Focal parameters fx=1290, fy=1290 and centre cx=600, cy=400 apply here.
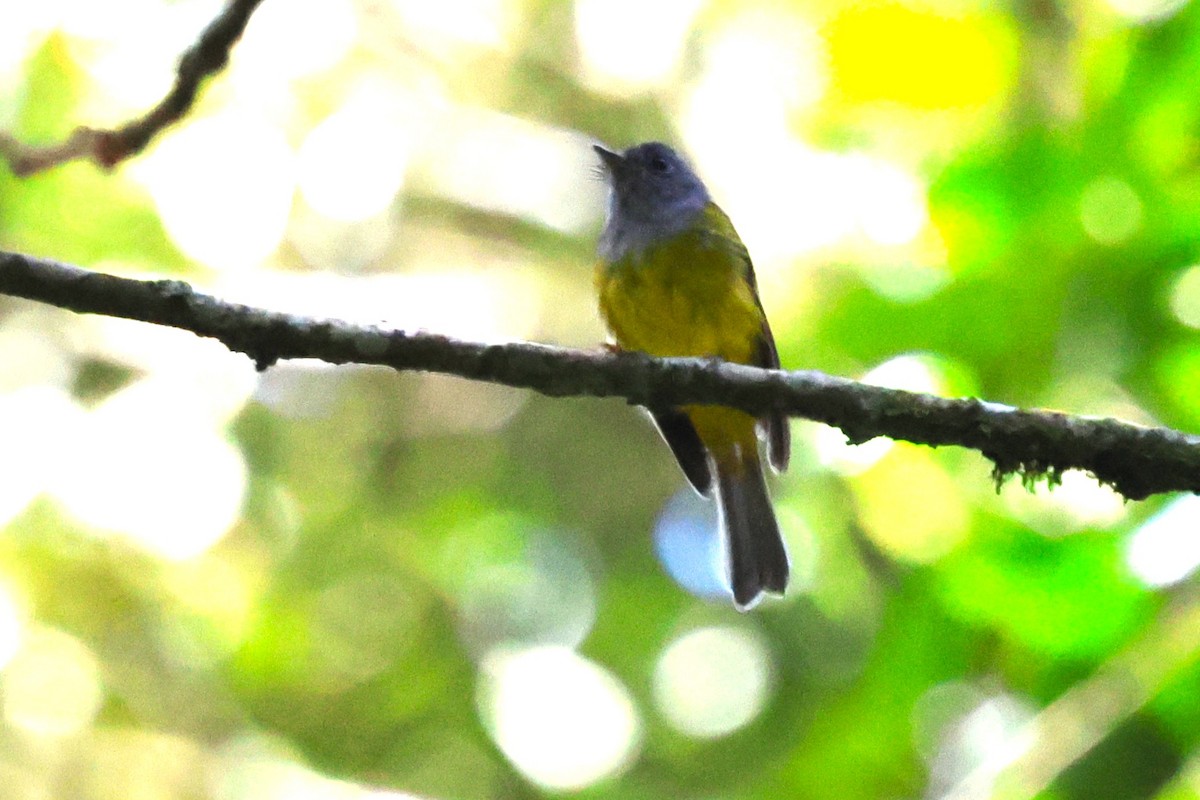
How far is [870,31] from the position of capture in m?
3.70

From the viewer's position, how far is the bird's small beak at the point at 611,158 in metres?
5.05

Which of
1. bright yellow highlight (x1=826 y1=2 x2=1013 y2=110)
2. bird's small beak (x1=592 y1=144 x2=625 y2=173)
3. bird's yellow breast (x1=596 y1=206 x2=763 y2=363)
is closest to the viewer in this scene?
bright yellow highlight (x1=826 y1=2 x2=1013 y2=110)

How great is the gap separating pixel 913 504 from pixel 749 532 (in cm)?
135

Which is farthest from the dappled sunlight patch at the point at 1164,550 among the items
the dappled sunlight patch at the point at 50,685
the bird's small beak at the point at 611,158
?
the dappled sunlight patch at the point at 50,685

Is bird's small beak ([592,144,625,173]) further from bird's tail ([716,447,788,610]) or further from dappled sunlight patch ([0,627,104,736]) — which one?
dappled sunlight patch ([0,627,104,736])

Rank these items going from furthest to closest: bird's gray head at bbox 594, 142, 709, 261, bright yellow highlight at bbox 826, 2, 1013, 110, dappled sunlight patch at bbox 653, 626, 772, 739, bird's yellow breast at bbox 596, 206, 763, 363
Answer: dappled sunlight patch at bbox 653, 626, 772, 739 < bird's gray head at bbox 594, 142, 709, 261 < bird's yellow breast at bbox 596, 206, 763, 363 < bright yellow highlight at bbox 826, 2, 1013, 110

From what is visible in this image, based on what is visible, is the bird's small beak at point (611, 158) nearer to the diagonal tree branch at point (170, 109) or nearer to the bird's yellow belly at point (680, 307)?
the bird's yellow belly at point (680, 307)

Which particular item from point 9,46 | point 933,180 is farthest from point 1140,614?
point 9,46

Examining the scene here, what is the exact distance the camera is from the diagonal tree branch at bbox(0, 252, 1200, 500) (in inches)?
93.0

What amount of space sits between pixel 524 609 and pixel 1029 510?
4.27m

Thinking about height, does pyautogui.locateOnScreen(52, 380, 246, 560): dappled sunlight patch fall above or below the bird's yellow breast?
below

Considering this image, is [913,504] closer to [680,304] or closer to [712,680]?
[680,304]

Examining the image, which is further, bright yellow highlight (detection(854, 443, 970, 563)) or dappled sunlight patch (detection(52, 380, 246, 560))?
dappled sunlight patch (detection(52, 380, 246, 560))

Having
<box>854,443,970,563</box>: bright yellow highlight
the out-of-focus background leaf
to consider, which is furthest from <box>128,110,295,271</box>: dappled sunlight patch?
<box>854,443,970,563</box>: bright yellow highlight
